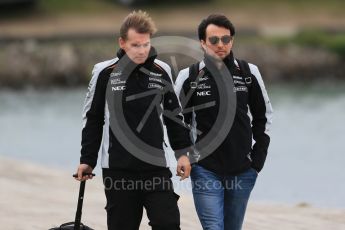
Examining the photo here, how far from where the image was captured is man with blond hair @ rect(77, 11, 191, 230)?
5.98m

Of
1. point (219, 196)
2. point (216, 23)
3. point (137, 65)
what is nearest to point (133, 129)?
point (137, 65)

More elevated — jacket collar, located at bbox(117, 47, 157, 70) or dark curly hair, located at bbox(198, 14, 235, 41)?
dark curly hair, located at bbox(198, 14, 235, 41)

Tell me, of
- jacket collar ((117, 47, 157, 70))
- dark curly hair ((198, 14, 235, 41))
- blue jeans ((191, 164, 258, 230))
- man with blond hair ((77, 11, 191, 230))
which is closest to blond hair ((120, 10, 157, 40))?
man with blond hair ((77, 11, 191, 230))

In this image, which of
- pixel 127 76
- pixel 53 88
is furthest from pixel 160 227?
pixel 53 88

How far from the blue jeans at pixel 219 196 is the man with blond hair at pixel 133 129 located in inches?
10.5

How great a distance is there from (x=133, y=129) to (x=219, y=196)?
827 mm

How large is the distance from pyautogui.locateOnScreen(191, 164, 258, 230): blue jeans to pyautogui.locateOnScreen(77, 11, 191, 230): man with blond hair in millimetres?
267

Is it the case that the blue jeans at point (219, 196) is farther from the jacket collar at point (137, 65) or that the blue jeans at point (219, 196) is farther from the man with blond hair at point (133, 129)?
the jacket collar at point (137, 65)

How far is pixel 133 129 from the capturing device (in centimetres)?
600

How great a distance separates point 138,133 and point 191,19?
5744 cm

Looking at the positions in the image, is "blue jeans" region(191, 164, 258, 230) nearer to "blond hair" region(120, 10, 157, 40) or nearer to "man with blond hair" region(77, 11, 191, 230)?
"man with blond hair" region(77, 11, 191, 230)

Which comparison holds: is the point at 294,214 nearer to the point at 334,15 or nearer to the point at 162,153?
the point at 162,153

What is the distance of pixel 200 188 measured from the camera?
636 centimetres

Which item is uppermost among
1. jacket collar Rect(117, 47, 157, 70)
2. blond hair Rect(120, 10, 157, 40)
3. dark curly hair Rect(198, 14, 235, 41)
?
dark curly hair Rect(198, 14, 235, 41)
